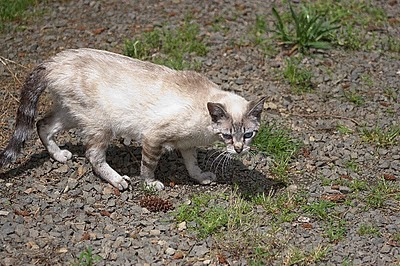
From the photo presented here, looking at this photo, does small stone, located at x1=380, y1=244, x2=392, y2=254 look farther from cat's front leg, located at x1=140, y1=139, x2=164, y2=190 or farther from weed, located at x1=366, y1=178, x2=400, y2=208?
cat's front leg, located at x1=140, y1=139, x2=164, y2=190

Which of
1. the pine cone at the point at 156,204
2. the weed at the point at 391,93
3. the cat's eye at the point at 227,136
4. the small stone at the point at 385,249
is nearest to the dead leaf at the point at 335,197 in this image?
the small stone at the point at 385,249

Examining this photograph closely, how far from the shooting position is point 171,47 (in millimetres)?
7340

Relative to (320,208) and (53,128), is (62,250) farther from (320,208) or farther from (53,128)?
(320,208)

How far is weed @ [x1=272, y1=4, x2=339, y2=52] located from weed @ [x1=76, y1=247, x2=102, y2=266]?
375 cm

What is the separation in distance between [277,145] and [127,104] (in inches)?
59.8

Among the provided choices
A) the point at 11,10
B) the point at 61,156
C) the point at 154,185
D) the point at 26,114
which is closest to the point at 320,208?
the point at 154,185

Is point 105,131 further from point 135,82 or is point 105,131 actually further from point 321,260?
point 321,260

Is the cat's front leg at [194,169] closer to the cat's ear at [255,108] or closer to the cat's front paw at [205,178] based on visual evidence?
the cat's front paw at [205,178]

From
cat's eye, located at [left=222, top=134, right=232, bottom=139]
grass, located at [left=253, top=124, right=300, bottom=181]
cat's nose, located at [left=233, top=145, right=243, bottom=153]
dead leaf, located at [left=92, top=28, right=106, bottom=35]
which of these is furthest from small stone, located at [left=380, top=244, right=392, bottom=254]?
dead leaf, located at [left=92, top=28, right=106, bottom=35]

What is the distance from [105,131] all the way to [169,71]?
2.43 ft

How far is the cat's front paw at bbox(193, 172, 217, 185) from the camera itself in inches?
226

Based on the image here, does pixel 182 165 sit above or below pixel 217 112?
below

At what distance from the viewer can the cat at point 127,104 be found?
5324 millimetres

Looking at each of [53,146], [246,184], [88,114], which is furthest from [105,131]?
[246,184]
